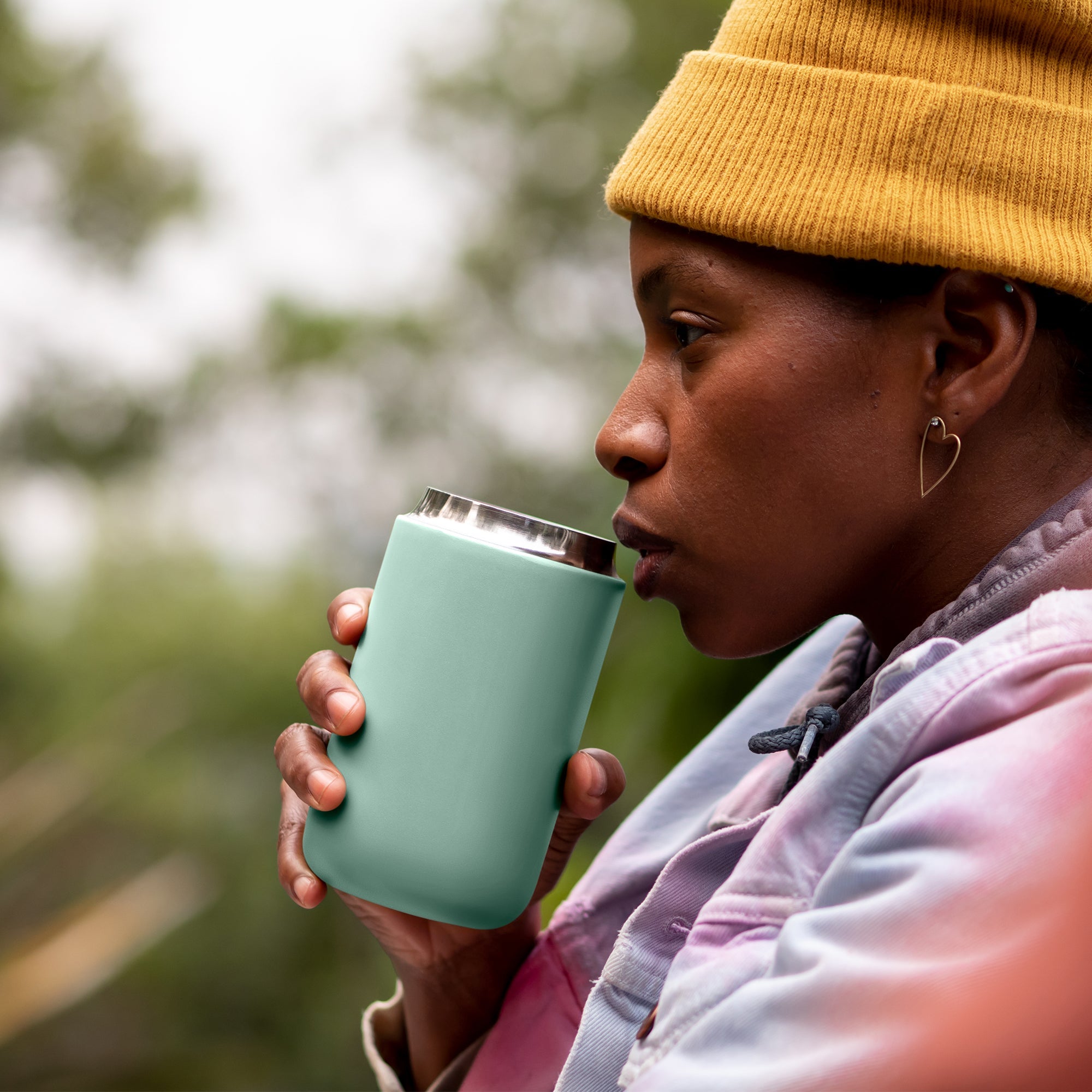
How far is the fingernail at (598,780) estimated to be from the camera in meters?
0.79

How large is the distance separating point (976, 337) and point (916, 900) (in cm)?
39

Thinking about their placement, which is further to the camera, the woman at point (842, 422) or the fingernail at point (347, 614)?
the fingernail at point (347, 614)

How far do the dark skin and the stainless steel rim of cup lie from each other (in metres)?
0.07

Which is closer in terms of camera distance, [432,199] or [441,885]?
[441,885]

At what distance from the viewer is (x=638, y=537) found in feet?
2.64

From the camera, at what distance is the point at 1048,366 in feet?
2.54

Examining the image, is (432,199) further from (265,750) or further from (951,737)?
(951,737)

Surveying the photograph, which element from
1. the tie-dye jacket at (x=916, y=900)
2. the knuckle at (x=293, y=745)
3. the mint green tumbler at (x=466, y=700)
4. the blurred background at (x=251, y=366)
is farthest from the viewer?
the blurred background at (x=251, y=366)

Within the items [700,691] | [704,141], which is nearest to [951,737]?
[704,141]

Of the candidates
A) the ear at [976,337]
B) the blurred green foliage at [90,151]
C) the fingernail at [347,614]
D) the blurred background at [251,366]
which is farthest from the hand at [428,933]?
the blurred green foliage at [90,151]

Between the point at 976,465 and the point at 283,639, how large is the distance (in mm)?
4343

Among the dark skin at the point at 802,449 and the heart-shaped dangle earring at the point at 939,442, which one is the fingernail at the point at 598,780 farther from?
the heart-shaped dangle earring at the point at 939,442

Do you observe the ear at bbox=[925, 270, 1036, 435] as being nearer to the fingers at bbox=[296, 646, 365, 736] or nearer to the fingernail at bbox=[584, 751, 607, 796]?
the fingernail at bbox=[584, 751, 607, 796]

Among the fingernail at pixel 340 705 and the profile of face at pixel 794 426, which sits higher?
the profile of face at pixel 794 426
